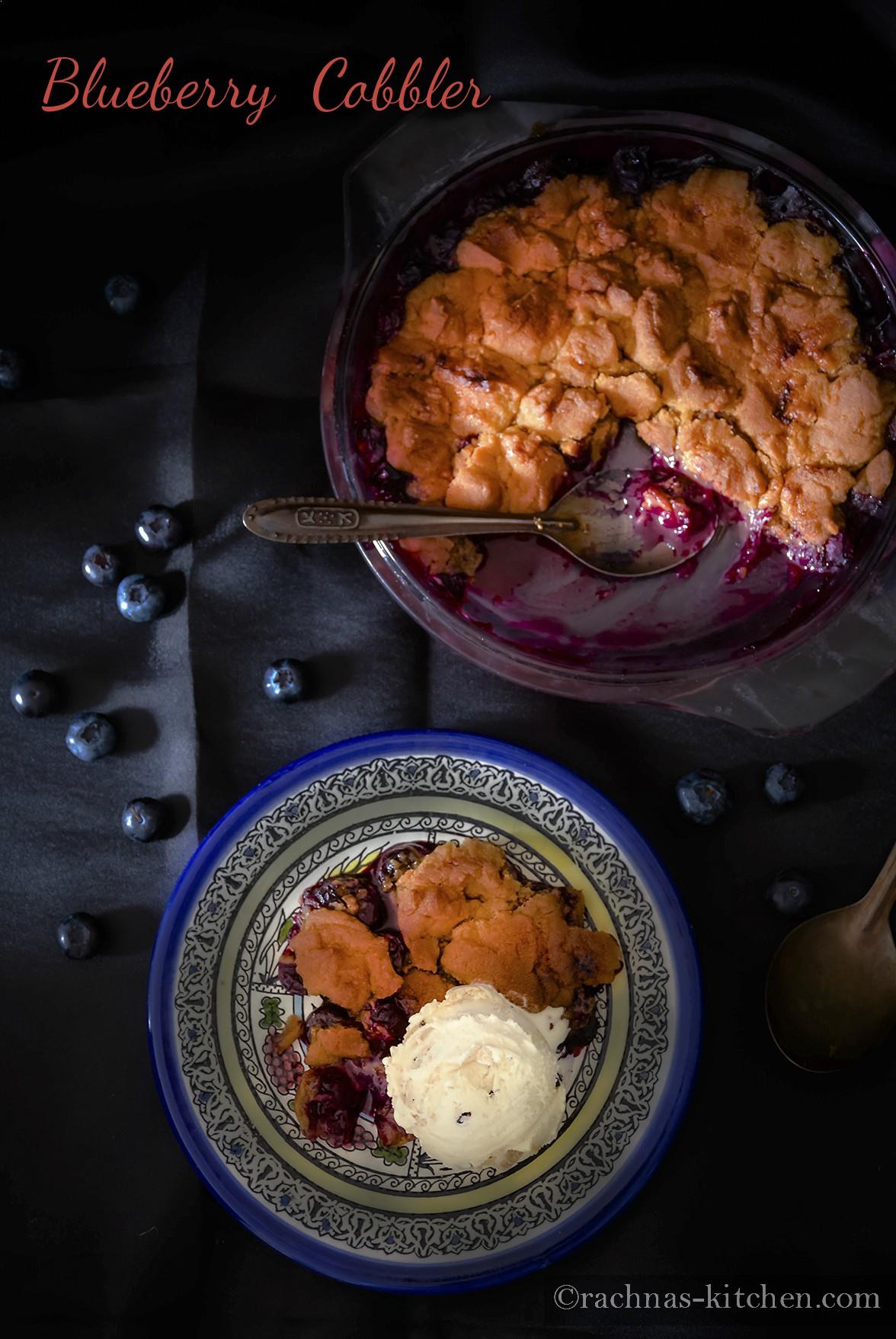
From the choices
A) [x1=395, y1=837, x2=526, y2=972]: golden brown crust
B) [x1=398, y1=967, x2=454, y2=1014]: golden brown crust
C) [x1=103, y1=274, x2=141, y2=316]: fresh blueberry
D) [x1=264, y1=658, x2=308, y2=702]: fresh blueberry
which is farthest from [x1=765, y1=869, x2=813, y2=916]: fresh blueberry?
[x1=103, y1=274, x2=141, y2=316]: fresh blueberry

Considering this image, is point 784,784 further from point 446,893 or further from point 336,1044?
point 336,1044

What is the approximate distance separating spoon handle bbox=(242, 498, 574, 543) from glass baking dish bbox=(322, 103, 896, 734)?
9cm

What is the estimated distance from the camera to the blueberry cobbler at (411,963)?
1.40m

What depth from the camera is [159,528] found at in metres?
1.50

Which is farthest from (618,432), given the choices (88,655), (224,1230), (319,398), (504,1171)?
(224,1230)

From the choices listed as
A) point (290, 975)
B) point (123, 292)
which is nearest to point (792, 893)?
point (290, 975)

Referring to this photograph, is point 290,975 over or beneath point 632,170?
beneath

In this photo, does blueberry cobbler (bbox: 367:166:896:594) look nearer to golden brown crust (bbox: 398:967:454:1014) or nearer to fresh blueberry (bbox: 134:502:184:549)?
fresh blueberry (bbox: 134:502:184:549)

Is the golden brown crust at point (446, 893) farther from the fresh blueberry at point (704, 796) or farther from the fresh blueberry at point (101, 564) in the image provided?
the fresh blueberry at point (101, 564)

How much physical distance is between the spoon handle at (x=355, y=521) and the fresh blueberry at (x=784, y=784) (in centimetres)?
52

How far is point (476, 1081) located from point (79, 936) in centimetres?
60

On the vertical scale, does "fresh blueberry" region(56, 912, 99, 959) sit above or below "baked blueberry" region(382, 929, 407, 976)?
below

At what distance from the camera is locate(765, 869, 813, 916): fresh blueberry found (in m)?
1.48

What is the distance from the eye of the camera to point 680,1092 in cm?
142
